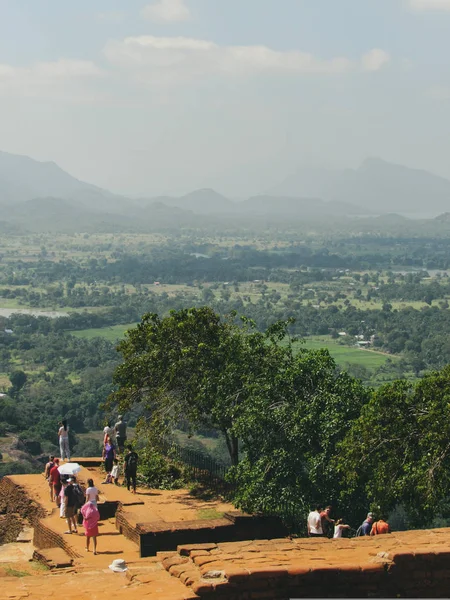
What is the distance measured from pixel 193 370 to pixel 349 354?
8490 cm

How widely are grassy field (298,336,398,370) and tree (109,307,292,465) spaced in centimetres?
7146

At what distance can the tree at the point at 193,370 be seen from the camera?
63.3 ft

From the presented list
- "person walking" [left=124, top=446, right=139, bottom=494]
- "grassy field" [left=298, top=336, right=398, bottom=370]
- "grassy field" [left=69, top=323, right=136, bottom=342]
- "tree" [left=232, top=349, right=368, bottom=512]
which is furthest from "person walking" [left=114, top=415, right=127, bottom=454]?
"grassy field" [left=69, top=323, right=136, bottom=342]

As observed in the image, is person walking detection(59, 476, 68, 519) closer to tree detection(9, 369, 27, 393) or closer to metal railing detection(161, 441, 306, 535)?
metal railing detection(161, 441, 306, 535)

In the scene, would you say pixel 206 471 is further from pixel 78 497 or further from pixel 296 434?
pixel 78 497

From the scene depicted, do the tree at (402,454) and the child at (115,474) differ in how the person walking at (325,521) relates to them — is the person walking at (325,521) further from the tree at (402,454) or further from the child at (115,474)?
the child at (115,474)

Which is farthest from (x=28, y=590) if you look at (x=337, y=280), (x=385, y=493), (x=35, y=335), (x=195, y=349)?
(x=337, y=280)

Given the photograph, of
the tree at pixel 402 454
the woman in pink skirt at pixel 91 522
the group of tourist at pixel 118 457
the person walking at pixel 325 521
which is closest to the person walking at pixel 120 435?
the group of tourist at pixel 118 457

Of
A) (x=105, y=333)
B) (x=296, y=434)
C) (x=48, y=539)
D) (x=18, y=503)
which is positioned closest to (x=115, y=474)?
(x=18, y=503)

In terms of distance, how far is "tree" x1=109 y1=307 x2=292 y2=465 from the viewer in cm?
1930

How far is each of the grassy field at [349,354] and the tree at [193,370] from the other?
71457 mm

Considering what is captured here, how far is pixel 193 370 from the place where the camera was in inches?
790

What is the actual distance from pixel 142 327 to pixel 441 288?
151 meters

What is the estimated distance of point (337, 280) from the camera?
7554 inches
